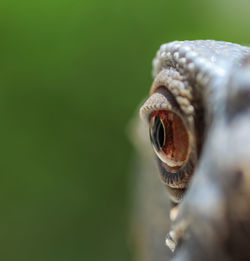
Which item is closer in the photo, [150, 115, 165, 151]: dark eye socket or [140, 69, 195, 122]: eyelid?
[140, 69, 195, 122]: eyelid

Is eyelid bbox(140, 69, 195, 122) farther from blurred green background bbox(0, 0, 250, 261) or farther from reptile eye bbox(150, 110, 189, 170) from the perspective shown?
blurred green background bbox(0, 0, 250, 261)

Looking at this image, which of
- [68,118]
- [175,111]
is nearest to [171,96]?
[175,111]

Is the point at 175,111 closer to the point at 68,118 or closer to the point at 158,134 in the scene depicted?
the point at 158,134

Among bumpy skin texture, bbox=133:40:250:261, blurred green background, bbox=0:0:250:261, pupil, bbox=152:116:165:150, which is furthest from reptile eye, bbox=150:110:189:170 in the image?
blurred green background, bbox=0:0:250:261

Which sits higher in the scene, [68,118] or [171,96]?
[171,96]

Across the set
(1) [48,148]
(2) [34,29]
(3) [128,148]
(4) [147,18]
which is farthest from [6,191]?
(4) [147,18]

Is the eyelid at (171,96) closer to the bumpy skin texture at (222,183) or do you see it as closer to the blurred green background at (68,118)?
the bumpy skin texture at (222,183)
